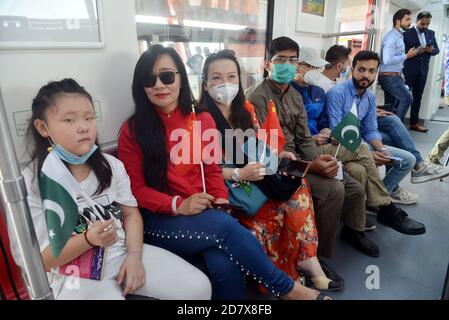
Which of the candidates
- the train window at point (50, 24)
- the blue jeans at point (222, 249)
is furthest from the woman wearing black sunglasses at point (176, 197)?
the train window at point (50, 24)

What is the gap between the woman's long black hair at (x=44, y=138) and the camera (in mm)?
1119

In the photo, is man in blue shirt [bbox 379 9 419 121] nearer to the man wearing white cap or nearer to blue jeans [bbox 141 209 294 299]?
the man wearing white cap

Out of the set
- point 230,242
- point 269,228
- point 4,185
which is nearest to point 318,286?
point 269,228

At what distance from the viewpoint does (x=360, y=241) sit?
7.27 feet

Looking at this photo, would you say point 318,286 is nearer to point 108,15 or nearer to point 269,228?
point 269,228

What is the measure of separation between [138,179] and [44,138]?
43 centimetres

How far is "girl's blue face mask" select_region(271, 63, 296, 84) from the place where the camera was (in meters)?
2.15

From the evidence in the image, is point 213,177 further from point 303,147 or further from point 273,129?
point 303,147

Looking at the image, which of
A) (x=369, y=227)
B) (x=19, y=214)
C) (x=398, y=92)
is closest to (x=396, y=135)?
(x=369, y=227)

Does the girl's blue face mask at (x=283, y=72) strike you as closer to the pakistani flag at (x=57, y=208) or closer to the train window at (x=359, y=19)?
the pakistani flag at (x=57, y=208)

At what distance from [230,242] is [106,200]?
0.54 meters

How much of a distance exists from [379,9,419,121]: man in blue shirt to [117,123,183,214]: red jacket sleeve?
14.2 feet

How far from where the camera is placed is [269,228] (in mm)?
1798

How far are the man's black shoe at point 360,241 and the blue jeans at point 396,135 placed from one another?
1200mm
